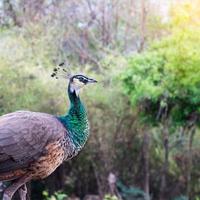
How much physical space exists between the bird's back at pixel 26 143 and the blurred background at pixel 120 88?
4046 millimetres

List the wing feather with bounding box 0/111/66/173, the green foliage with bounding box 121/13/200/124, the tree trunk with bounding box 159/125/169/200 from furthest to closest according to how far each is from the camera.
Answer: the tree trunk with bounding box 159/125/169/200 → the green foliage with bounding box 121/13/200/124 → the wing feather with bounding box 0/111/66/173

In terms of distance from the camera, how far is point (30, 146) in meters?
3.25

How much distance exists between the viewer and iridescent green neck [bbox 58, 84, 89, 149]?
11.6 ft

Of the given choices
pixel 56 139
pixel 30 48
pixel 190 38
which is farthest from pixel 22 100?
pixel 56 139

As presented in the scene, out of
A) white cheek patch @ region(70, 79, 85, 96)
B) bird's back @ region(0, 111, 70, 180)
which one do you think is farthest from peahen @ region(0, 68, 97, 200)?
white cheek patch @ region(70, 79, 85, 96)

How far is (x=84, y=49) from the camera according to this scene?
10.8 metres

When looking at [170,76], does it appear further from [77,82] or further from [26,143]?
[26,143]

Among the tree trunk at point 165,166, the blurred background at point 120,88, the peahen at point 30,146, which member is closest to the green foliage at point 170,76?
the blurred background at point 120,88

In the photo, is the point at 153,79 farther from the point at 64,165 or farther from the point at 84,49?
the point at 84,49

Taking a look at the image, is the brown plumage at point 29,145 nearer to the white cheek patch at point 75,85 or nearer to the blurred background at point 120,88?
the white cheek patch at point 75,85

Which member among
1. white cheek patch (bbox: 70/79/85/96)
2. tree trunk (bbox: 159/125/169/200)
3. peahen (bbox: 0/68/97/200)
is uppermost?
white cheek patch (bbox: 70/79/85/96)

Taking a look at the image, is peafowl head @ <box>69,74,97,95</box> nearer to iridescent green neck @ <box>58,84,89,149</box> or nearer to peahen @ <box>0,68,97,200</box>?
iridescent green neck @ <box>58,84,89,149</box>

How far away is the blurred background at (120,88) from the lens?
7430mm

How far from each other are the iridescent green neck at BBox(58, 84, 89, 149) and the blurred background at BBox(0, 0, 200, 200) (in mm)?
3728
